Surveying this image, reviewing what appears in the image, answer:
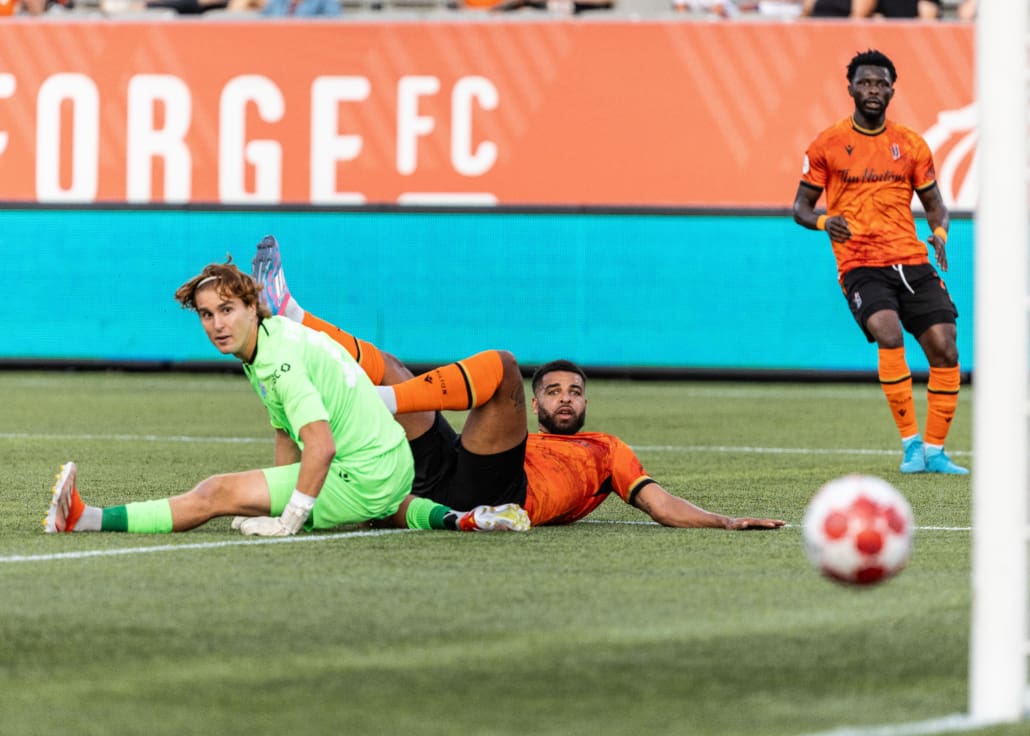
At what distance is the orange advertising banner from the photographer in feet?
63.4

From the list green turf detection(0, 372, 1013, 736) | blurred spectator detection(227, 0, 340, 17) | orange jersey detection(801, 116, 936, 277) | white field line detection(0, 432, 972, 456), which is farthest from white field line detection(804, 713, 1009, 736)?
blurred spectator detection(227, 0, 340, 17)

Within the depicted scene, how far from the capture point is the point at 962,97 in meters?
19.2

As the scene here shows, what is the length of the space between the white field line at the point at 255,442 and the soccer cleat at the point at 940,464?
115 cm

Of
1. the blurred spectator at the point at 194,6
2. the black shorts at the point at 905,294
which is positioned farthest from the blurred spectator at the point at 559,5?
the black shorts at the point at 905,294

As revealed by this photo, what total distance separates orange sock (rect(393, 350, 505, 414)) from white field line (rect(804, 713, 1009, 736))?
368 cm

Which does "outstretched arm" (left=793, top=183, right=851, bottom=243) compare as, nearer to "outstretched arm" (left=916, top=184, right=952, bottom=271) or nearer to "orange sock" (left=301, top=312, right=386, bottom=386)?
"outstretched arm" (left=916, top=184, right=952, bottom=271)

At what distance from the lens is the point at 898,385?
11.4m

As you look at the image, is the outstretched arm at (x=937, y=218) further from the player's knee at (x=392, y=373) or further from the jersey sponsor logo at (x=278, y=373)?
the jersey sponsor logo at (x=278, y=373)

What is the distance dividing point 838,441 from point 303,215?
24.2 ft

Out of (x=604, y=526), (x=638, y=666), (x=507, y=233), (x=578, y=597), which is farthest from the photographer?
(x=507, y=233)

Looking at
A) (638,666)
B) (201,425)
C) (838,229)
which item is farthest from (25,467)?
(638,666)

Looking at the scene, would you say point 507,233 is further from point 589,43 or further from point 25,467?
point 25,467

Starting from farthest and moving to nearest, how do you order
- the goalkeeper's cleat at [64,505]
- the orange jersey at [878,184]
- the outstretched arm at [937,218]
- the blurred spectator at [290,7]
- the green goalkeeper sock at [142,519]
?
the blurred spectator at [290,7] → the orange jersey at [878,184] → the outstretched arm at [937,218] → the green goalkeeper sock at [142,519] → the goalkeeper's cleat at [64,505]

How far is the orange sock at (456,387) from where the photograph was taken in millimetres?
7969
